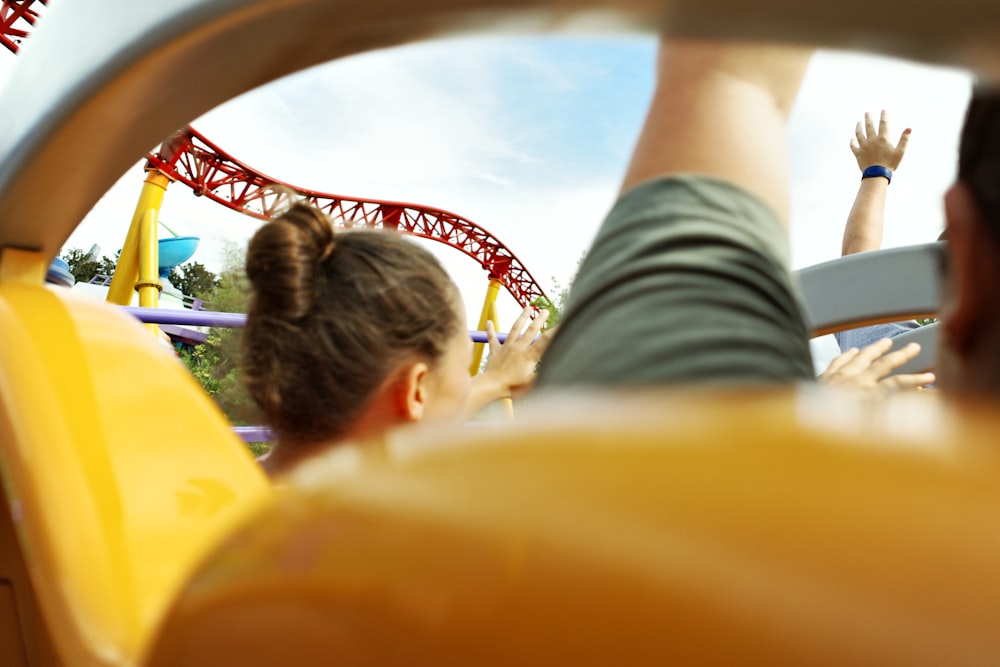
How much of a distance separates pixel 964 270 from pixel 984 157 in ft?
0.07

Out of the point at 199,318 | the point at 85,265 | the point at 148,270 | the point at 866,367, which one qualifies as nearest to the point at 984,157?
the point at 866,367

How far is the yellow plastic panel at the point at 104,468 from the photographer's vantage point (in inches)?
11.7

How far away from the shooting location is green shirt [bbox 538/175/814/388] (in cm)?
20

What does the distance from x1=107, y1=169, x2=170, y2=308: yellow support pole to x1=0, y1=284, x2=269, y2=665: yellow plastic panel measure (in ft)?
8.64

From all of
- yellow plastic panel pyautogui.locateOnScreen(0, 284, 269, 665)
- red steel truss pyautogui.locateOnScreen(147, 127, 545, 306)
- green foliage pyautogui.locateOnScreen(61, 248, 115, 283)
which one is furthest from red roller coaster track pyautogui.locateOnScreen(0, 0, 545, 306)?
green foliage pyautogui.locateOnScreen(61, 248, 115, 283)

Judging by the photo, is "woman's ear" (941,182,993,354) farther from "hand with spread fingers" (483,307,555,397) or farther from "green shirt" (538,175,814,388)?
"hand with spread fingers" (483,307,555,397)

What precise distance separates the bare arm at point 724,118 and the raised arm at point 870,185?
1.18 meters

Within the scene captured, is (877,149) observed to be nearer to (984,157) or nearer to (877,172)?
(877,172)

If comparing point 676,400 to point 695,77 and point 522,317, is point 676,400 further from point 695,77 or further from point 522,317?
point 522,317

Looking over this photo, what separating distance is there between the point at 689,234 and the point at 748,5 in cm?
11

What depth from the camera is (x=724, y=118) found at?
0.78 feet

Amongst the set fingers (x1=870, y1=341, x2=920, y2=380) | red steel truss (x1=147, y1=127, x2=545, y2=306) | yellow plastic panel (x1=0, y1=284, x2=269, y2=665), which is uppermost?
red steel truss (x1=147, y1=127, x2=545, y2=306)

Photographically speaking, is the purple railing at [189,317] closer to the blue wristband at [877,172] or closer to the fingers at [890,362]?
the blue wristband at [877,172]

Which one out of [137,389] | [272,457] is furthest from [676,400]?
[272,457]
